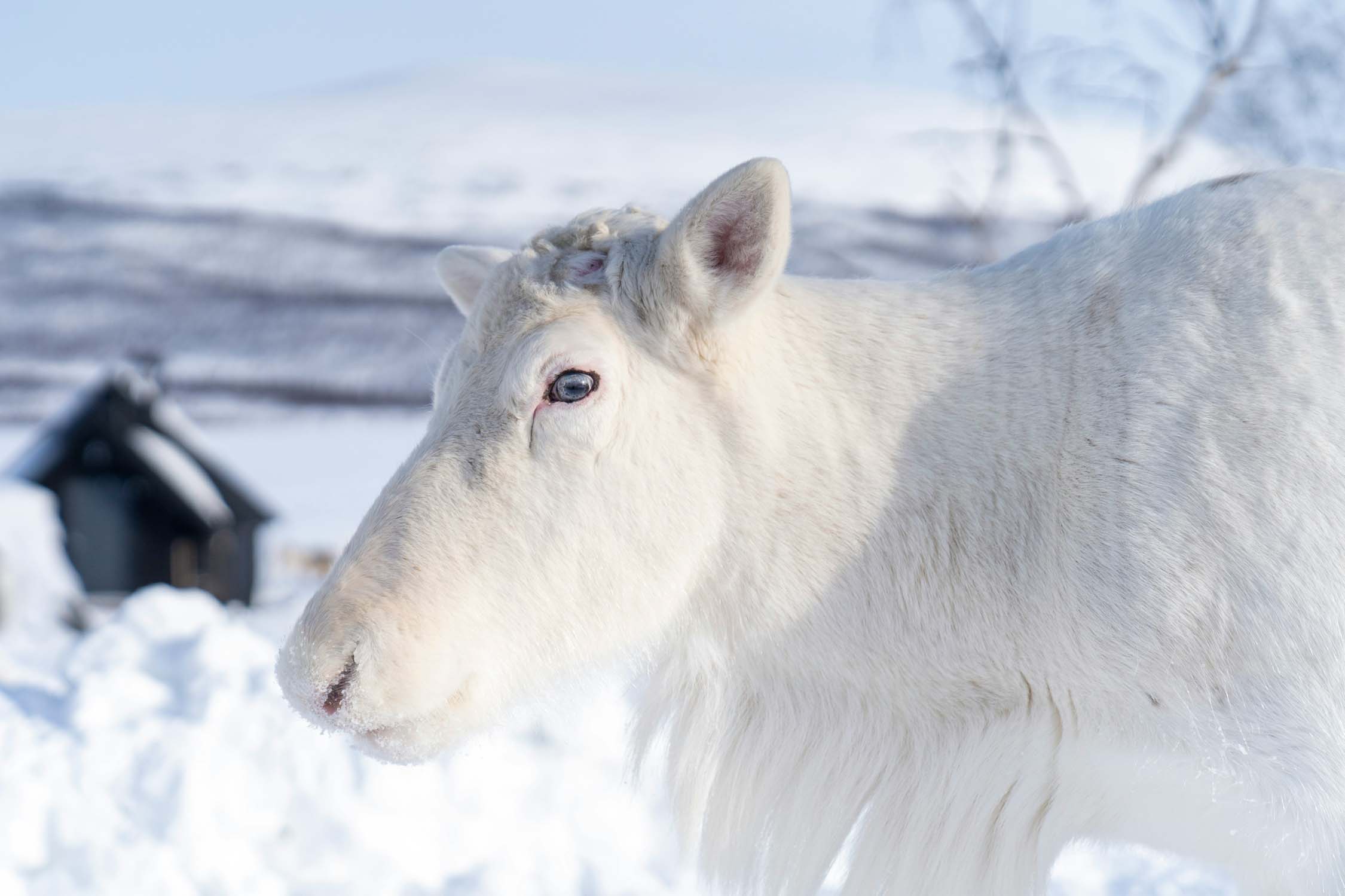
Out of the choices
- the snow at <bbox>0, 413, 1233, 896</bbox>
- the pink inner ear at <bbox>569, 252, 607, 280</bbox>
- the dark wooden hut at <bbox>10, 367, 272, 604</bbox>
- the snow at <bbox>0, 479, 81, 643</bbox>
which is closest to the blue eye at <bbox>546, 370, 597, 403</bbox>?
the pink inner ear at <bbox>569, 252, 607, 280</bbox>

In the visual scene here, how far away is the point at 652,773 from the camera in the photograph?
301cm

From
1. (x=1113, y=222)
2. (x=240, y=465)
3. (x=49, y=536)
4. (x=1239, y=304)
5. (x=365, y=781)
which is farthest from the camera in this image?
(x=240, y=465)

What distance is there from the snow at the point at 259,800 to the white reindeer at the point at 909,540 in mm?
709

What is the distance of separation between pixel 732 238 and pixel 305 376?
65.8 ft

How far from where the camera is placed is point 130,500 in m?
14.1

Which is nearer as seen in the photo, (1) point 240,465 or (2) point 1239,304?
(2) point 1239,304

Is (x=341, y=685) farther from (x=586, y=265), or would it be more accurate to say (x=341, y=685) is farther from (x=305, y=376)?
(x=305, y=376)

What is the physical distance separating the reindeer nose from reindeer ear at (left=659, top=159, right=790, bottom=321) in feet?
3.32

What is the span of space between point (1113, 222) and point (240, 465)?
60.1 ft

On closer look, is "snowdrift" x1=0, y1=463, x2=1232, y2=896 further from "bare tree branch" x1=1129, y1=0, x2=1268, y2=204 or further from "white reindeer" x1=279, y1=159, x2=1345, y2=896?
"bare tree branch" x1=1129, y1=0, x2=1268, y2=204

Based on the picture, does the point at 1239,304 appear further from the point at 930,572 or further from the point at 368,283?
the point at 368,283

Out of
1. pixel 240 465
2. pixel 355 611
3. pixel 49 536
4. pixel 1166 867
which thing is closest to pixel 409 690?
pixel 355 611

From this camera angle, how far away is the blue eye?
2.41 meters

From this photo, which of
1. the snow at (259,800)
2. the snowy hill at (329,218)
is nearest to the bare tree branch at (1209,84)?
the snowy hill at (329,218)
